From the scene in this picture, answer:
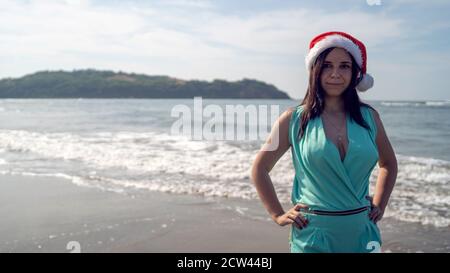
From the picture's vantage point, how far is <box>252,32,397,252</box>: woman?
6.92 feet

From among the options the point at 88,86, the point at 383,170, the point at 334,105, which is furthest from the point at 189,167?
the point at 88,86

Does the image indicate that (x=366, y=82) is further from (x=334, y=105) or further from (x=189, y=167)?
(x=189, y=167)

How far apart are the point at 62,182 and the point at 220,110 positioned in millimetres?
24728

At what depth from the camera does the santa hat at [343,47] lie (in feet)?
7.24

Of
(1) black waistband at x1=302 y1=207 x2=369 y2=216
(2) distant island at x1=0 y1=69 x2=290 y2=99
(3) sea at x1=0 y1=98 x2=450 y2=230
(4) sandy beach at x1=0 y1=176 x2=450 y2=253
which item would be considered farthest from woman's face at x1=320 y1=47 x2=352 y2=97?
(2) distant island at x1=0 y1=69 x2=290 y2=99

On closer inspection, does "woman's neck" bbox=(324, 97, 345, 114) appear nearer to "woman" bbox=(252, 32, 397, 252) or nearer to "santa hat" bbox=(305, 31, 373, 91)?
"woman" bbox=(252, 32, 397, 252)

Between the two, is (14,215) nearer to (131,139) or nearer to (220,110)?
(131,139)

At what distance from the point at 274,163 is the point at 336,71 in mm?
589

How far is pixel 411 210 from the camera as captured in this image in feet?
21.2

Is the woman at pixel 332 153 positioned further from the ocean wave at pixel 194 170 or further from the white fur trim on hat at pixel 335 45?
the ocean wave at pixel 194 170

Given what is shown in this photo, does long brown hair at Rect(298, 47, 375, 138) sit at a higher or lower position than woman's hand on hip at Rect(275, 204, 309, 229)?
higher

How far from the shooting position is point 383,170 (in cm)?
249

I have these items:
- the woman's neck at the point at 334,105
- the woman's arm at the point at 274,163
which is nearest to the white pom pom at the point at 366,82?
the woman's neck at the point at 334,105
